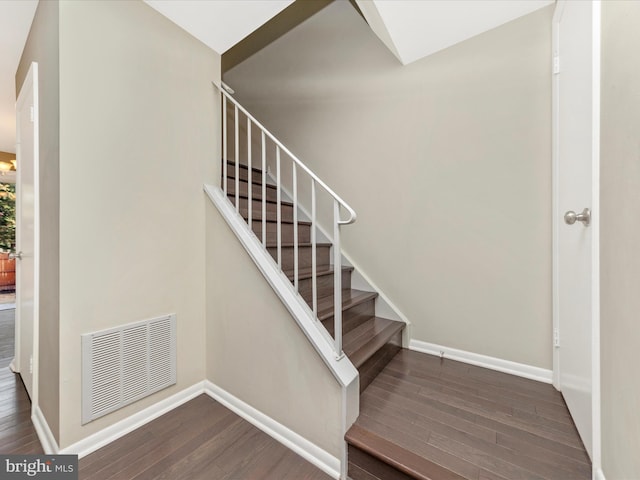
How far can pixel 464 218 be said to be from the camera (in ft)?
6.59

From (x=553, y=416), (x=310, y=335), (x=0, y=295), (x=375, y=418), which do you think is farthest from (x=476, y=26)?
(x=0, y=295)

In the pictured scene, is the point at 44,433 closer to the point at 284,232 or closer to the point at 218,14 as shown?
the point at 284,232

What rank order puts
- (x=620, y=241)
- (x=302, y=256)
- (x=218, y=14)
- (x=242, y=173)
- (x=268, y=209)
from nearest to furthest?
(x=620, y=241)
(x=218, y=14)
(x=302, y=256)
(x=268, y=209)
(x=242, y=173)

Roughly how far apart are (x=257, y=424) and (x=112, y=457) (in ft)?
2.26

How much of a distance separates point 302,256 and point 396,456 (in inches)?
56.7

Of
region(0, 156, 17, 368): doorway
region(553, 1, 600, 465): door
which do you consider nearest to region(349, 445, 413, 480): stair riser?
region(553, 1, 600, 465): door

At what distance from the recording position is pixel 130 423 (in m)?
1.52

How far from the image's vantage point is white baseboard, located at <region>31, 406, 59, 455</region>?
1.34m

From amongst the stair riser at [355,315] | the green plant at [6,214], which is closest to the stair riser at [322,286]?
the stair riser at [355,315]

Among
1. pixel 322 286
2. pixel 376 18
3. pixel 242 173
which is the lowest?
pixel 322 286

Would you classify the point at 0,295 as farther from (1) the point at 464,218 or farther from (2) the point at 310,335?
(1) the point at 464,218

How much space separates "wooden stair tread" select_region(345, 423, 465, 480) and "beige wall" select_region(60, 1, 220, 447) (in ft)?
3.87

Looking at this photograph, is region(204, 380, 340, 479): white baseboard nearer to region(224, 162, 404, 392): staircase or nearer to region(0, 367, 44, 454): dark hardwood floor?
region(224, 162, 404, 392): staircase

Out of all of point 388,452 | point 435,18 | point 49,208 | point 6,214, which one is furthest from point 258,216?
point 6,214
